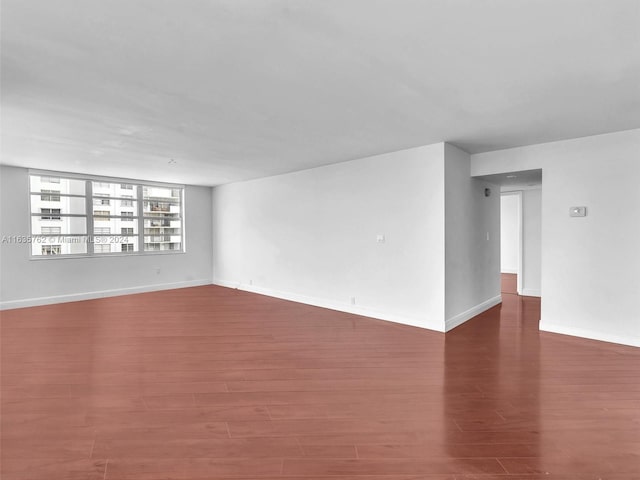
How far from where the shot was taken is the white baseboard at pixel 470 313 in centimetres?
441

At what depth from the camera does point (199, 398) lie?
2633 millimetres

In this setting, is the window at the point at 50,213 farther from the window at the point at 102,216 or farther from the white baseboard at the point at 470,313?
the white baseboard at the point at 470,313

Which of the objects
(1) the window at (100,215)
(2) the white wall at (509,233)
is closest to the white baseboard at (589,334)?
(2) the white wall at (509,233)

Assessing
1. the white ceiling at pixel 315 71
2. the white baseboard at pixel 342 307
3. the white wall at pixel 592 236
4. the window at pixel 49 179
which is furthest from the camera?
the window at pixel 49 179

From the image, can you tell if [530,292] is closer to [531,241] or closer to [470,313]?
[531,241]

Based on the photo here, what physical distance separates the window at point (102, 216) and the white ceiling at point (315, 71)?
2.11 metres

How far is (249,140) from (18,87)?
209 cm

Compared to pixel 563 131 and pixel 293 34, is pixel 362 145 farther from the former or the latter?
pixel 293 34

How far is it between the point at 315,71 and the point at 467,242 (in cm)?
338

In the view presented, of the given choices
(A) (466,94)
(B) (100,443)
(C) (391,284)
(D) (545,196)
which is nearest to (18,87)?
(B) (100,443)

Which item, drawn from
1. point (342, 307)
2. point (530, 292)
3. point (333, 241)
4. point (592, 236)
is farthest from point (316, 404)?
point (530, 292)

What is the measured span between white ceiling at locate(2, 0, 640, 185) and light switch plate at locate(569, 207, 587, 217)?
82 cm

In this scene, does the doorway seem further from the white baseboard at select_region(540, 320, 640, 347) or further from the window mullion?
the window mullion

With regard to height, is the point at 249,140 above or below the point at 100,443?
above
